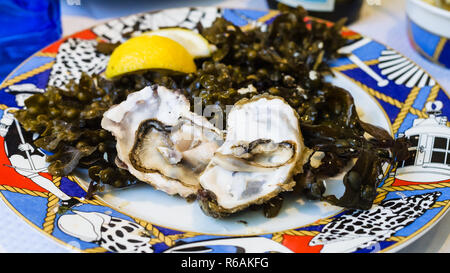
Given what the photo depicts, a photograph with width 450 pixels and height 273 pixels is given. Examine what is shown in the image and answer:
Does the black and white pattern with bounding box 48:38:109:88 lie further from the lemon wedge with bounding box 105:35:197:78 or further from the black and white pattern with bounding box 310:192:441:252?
the black and white pattern with bounding box 310:192:441:252

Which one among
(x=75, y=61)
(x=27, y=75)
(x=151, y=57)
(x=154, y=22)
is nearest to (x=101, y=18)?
(x=154, y=22)

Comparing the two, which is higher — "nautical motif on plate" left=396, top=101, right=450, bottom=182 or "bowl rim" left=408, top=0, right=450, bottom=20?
"bowl rim" left=408, top=0, right=450, bottom=20

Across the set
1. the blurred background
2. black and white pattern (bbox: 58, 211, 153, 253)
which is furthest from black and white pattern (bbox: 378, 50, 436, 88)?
black and white pattern (bbox: 58, 211, 153, 253)

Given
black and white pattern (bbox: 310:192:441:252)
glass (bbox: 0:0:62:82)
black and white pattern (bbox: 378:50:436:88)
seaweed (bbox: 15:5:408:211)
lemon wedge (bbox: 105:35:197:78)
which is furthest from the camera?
glass (bbox: 0:0:62:82)

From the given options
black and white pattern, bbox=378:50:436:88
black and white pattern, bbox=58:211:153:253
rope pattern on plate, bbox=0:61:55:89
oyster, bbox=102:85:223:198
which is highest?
black and white pattern, bbox=378:50:436:88

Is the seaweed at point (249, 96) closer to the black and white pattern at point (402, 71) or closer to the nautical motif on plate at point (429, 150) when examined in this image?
the nautical motif on plate at point (429, 150)

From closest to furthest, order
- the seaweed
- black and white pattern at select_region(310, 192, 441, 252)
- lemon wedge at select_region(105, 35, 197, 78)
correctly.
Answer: black and white pattern at select_region(310, 192, 441, 252)
the seaweed
lemon wedge at select_region(105, 35, 197, 78)

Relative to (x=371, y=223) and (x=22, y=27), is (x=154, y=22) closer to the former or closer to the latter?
(x=22, y=27)

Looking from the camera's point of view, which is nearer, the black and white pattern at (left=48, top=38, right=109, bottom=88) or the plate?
the plate
